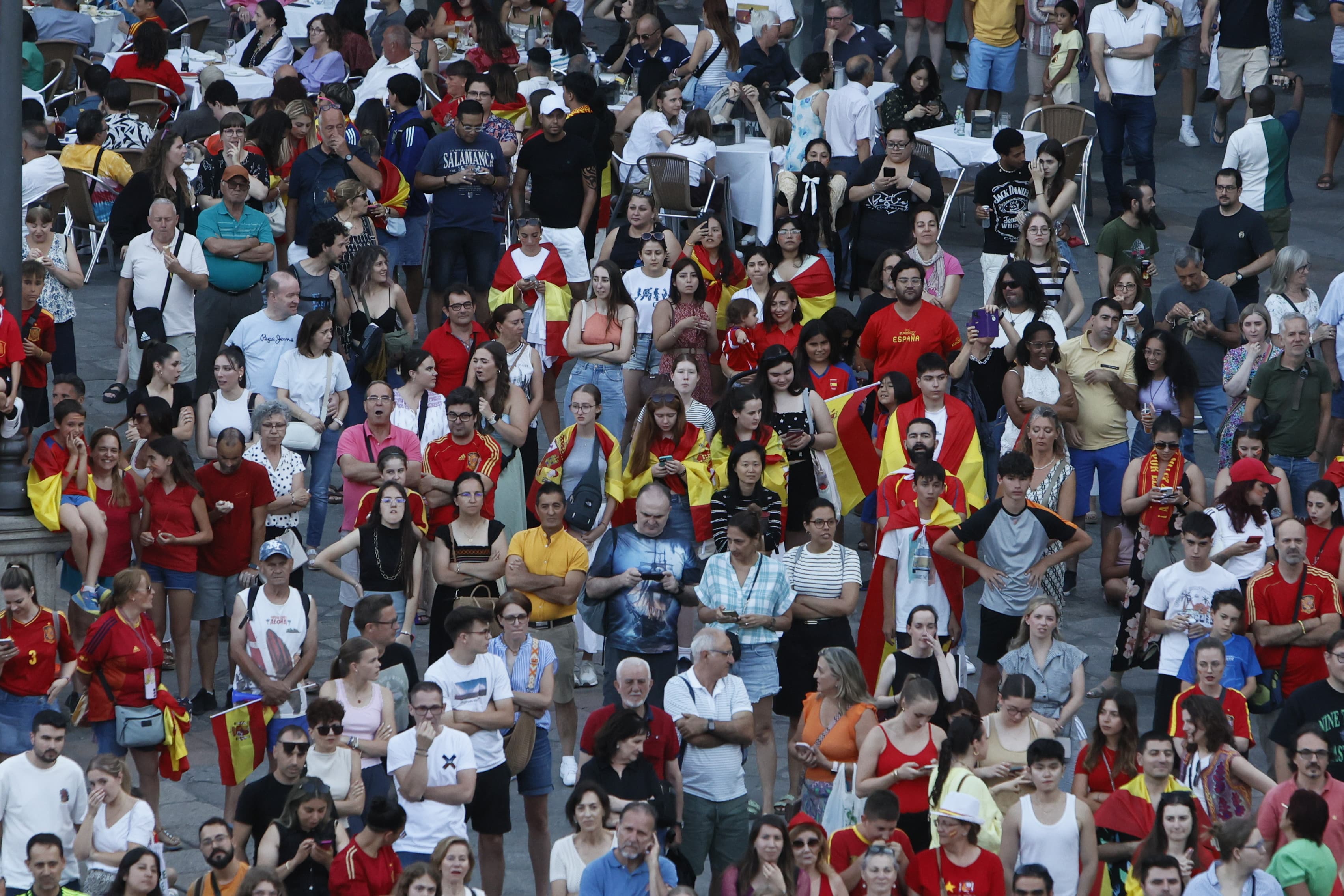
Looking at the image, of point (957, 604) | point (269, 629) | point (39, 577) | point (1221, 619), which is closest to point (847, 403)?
point (957, 604)

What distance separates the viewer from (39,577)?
1072cm

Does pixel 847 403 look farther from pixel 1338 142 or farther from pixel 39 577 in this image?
pixel 1338 142

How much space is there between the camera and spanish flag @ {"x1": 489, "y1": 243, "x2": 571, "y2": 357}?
13.0 metres

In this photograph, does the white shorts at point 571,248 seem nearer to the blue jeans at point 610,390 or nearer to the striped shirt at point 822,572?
the blue jeans at point 610,390

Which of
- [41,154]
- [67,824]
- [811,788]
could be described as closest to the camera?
[67,824]

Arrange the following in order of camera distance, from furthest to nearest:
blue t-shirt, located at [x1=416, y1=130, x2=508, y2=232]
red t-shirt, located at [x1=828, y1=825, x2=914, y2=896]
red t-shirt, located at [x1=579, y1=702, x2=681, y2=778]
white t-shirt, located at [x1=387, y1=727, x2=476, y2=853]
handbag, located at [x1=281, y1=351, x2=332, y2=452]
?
blue t-shirt, located at [x1=416, y1=130, x2=508, y2=232]
handbag, located at [x1=281, y1=351, x2=332, y2=452]
red t-shirt, located at [x1=579, y1=702, x2=681, y2=778]
white t-shirt, located at [x1=387, y1=727, x2=476, y2=853]
red t-shirt, located at [x1=828, y1=825, x2=914, y2=896]

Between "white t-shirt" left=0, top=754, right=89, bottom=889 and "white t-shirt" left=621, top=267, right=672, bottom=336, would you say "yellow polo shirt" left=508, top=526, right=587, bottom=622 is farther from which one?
"white t-shirt" left=621, top=267, right=672, bottom=336

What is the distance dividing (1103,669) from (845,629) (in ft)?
6.60

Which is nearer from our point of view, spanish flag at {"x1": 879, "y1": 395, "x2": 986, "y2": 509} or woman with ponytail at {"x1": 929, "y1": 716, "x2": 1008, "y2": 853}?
woman with ponytail at {"x1": 929, "y1": 716, "x2": 1008, "y2": 853}

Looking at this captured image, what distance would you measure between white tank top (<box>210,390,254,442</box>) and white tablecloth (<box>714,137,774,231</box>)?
4929 millimetres

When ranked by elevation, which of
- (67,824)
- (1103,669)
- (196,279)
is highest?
(196,279)

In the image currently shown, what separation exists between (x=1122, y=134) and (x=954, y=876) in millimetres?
9644

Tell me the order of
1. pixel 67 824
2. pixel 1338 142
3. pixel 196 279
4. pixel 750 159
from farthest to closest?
pixel 1338 142 < pixel 750 159 < pixel 196 279 < pixel 67 824

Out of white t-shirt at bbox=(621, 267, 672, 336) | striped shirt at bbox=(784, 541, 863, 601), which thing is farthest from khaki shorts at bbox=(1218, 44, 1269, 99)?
striped shirt at bbox=(784, 541, 863, 601)
